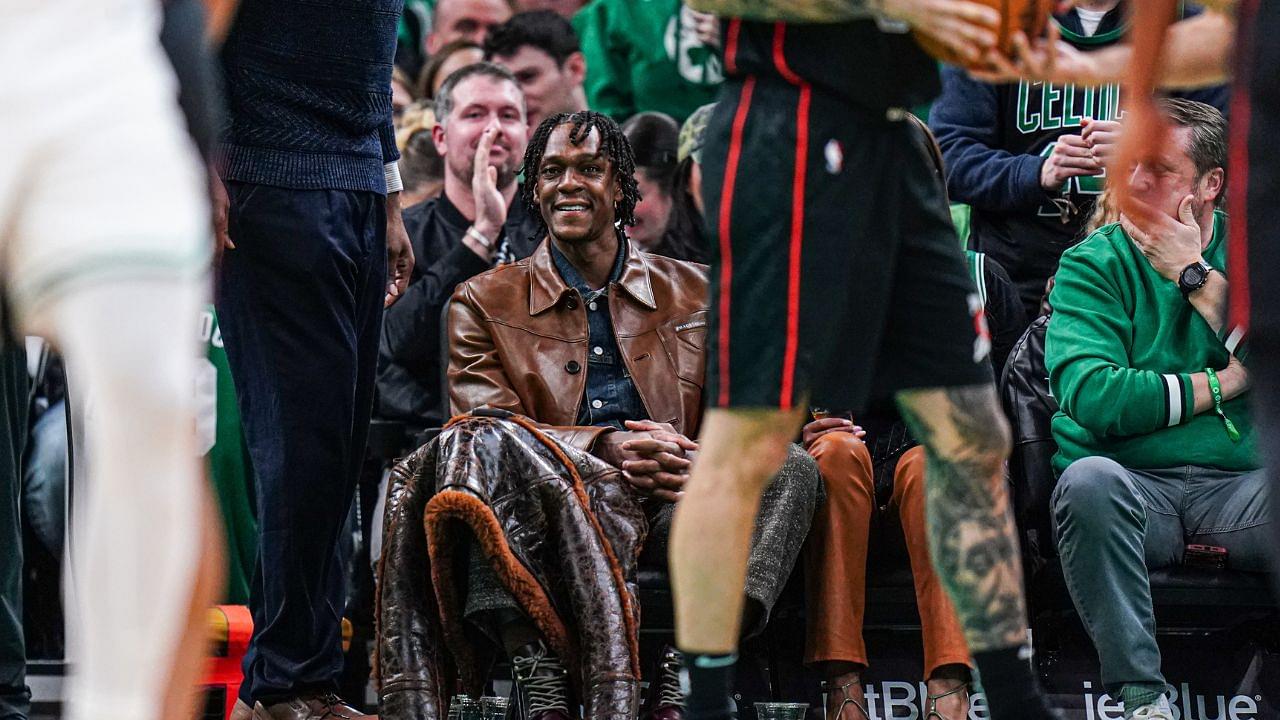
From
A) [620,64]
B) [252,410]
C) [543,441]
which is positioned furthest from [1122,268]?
[620,64]

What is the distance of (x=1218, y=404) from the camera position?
15.5 ft

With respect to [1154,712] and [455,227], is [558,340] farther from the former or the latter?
[1154,712]

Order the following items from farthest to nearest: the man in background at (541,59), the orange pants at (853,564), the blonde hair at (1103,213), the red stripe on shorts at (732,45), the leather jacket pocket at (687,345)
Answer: the man in background at (541,59), the leather jacket pocket at (687,345), the blonde hair at (1103,213), the orange pants at (853,564), the red stripe on shorts at (732,45)

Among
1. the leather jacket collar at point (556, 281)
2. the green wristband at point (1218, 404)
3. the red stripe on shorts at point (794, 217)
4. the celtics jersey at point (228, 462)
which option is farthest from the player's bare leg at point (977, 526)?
the celtics jersey at point (228, 462)

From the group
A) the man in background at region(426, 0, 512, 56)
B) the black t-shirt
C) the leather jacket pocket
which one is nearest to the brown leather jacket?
the leather jacket pocket

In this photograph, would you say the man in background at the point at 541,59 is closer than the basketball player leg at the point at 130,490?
No

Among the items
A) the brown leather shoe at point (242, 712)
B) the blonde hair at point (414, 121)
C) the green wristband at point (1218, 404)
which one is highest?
the blonde hair at point (414, 121)

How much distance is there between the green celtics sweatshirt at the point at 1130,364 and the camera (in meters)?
4.68

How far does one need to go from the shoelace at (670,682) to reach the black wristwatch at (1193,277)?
1.73 m

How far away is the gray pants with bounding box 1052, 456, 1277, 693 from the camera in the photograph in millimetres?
4336

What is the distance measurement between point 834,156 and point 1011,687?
0.98 metres

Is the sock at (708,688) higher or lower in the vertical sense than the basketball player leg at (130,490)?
lower

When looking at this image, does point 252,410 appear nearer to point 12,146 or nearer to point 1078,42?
point 12,146

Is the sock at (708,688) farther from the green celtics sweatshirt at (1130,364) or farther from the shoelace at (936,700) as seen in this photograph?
the green celtics sweatshirt at (1130,364)
